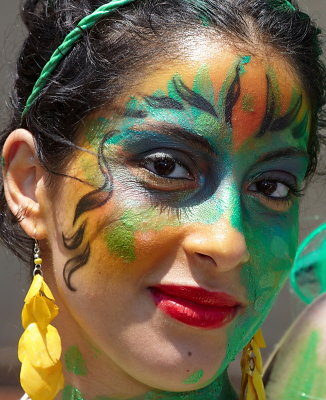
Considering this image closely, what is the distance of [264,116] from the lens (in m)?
1.63

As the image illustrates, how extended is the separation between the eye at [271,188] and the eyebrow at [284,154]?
0.07 m

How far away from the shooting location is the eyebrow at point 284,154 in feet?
5.40

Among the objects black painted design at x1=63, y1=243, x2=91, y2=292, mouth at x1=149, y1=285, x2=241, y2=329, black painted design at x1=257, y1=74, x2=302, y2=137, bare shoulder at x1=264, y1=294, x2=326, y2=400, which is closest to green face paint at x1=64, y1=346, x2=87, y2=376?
black painted design at x1=63, y1=243, x2=91, y2=292

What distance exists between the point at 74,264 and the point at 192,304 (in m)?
0.27

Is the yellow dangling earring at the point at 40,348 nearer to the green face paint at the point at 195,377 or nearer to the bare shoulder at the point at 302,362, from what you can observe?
the green face paint at the point at 195,377

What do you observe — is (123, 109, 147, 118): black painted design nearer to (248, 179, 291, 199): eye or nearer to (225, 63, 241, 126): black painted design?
(225, 63, 241, 126): black painted design

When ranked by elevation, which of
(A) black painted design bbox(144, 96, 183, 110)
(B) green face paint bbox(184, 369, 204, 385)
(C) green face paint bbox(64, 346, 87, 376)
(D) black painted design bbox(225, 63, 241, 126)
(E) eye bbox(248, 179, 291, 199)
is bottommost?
(C) green face paint bbox(64, 346, 87, 376)

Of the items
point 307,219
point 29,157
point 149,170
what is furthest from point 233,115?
point 307,219

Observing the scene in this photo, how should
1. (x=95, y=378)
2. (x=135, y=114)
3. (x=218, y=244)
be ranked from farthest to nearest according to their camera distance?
(x=95, y=378) < (x=135, y=114) < (x=218, y=244)

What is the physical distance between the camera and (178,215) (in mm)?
1570

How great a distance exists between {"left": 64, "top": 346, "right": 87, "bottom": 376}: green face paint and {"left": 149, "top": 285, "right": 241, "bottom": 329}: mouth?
0.29m

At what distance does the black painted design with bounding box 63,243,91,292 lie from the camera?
1616 mm

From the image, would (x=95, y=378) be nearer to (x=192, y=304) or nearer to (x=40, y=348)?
(x=40, y=348)

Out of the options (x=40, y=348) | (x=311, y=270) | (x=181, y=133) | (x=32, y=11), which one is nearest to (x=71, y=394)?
(x=40, y=348)
